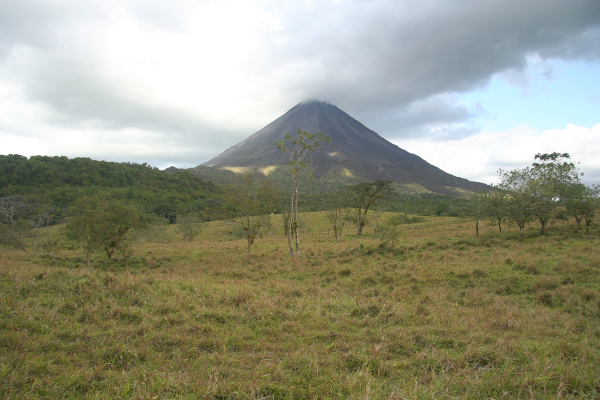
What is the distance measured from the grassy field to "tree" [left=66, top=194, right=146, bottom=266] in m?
10.2

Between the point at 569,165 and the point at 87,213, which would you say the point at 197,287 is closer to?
the point at 87,213

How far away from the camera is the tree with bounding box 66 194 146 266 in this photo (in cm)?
1709

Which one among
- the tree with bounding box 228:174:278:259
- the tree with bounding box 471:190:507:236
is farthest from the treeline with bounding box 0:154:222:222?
the tree with bounding box 471:190:507:236

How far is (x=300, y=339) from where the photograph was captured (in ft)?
17.6

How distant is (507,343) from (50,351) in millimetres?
7662

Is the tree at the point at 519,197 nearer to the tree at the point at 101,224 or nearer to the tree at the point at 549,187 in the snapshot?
the tree at the point at 549,187

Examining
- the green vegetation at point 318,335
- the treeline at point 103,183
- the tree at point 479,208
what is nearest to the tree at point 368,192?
the tree at point 479,208

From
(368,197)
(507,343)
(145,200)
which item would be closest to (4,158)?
(145,200)

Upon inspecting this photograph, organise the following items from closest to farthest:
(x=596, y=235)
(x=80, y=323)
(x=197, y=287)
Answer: (x=80, y=323)
(x=197, y=287)
(x=596, y=235)

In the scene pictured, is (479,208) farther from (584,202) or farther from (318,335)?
(318,335)

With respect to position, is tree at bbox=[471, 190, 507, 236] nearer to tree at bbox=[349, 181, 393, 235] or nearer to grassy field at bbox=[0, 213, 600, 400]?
tree at bbox=[349, 181, 393, 235]

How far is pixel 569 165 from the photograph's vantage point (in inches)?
950

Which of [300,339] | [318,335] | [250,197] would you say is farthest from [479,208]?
[300,339]

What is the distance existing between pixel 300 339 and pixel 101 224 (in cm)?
1737
